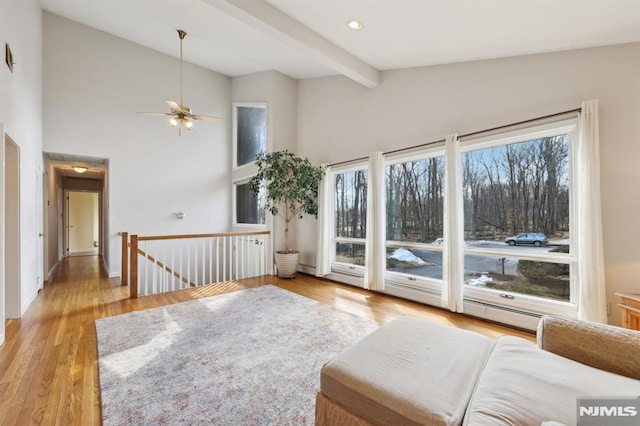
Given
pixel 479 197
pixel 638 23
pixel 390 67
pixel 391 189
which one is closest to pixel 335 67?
pixel 390 67

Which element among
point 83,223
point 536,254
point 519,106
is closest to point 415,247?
point 536,254

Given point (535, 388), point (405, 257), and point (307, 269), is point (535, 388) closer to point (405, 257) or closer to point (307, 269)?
point (405, 257)

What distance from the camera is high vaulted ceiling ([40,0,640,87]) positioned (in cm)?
241

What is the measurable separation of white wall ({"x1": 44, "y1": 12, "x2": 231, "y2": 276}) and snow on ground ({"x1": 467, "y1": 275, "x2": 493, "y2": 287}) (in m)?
5.50

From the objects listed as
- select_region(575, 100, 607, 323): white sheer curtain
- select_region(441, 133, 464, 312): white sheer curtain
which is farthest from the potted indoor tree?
select_region(575, 100, 607, 323): white sheer curtain

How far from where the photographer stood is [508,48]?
9.95 ft

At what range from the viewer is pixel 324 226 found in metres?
5.30

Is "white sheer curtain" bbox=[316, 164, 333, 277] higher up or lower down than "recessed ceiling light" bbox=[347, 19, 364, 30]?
lower down

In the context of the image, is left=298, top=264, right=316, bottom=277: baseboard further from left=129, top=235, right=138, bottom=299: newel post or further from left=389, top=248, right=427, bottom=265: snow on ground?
left=129, top=235, right=138, bottom=299: newel post

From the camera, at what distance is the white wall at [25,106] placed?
3020mm

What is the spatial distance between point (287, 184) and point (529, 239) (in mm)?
3603

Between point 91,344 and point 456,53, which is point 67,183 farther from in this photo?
point 456,53

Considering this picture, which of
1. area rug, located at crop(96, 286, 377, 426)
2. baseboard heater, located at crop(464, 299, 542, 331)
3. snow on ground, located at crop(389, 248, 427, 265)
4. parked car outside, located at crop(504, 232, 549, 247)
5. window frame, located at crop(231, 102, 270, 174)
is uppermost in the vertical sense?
window frame, located at crop(231, 102, 270, 174)

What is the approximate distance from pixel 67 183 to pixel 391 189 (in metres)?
9.79
